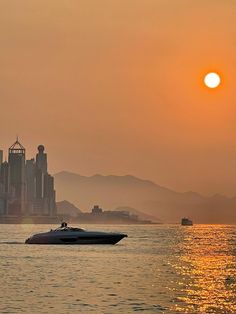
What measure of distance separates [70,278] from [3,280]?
9.66 meters

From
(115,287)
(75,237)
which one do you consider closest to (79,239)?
(75,237)

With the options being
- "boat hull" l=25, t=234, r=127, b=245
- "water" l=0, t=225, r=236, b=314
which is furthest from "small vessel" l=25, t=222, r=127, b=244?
"water" l=0, t=225, r=236, b=314

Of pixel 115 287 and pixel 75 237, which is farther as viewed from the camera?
pixel 75 237

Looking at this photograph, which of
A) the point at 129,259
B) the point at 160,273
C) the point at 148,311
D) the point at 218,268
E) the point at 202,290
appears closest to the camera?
the point at 148,311

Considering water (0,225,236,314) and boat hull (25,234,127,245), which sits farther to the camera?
boat hull (25,234,127,245)

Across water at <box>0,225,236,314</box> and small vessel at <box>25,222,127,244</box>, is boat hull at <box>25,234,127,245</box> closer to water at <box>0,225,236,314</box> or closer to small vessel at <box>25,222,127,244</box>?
small vessel at <box>25,222,127,244</box>

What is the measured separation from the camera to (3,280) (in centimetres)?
9944

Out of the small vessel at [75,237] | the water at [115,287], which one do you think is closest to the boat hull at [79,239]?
the small vessel at [75,237]

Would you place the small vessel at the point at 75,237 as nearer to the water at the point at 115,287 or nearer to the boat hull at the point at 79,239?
the boat hull at the point at 79,239

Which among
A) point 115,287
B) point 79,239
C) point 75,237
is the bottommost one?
point 115,287

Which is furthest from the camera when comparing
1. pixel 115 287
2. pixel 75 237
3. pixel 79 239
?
pixel 79 239

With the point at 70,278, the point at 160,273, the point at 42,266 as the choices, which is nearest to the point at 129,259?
the point at 42,266

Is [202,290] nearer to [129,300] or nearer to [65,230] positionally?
[129,300]

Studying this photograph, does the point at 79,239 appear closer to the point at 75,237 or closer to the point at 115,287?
the point at 75,237
